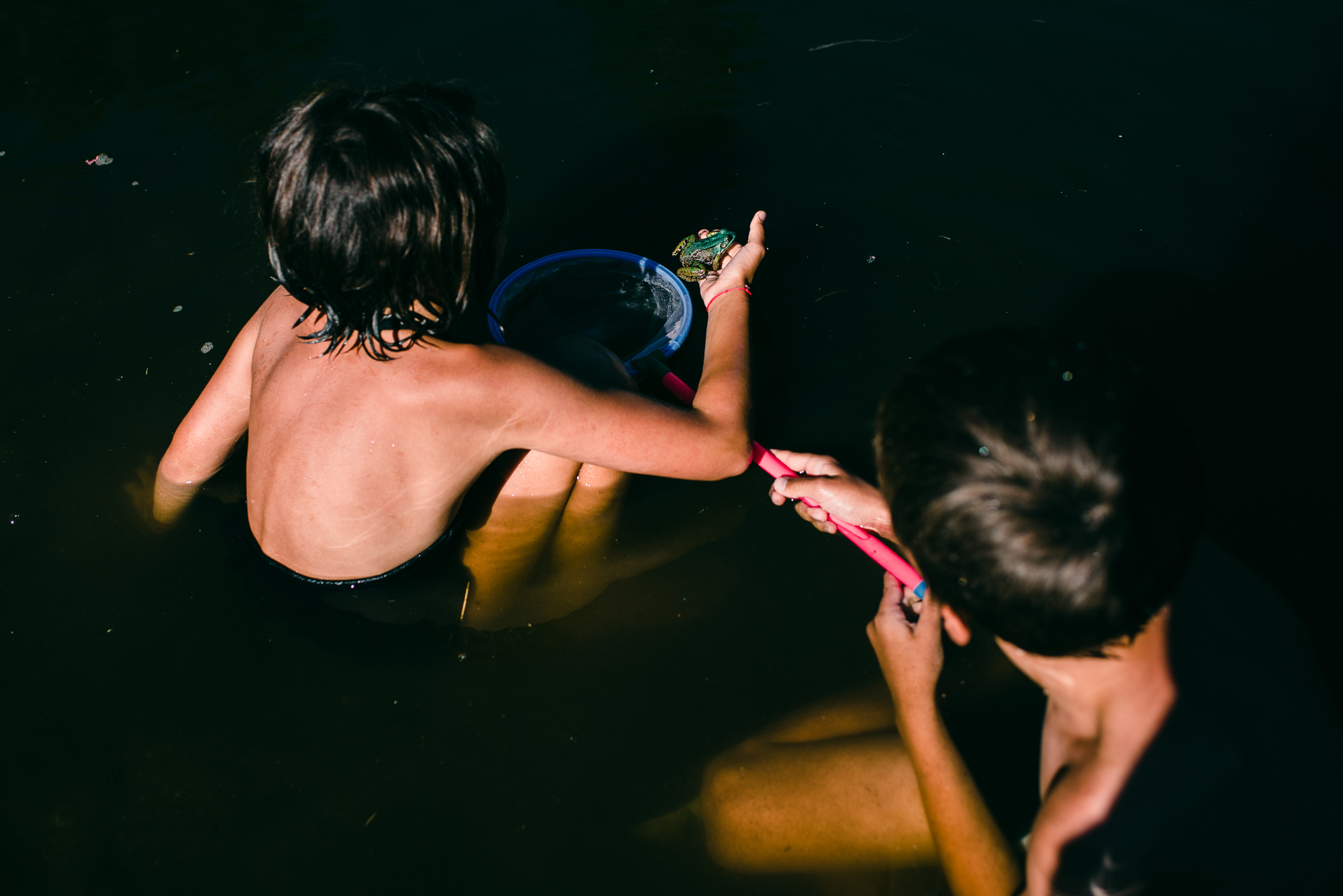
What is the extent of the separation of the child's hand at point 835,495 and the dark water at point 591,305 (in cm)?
89

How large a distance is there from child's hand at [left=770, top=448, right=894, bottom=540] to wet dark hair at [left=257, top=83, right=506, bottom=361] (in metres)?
1.16

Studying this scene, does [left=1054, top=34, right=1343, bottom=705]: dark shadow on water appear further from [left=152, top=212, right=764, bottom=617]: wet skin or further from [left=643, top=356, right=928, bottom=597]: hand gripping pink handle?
[left=152, top=212, right=764, bottom=617]: wet skin

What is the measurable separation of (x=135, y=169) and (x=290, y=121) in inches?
114

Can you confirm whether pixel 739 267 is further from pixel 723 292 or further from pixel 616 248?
pixel 616 248

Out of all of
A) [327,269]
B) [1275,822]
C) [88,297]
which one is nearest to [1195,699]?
[1275,822]

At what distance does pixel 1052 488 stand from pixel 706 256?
1.91m

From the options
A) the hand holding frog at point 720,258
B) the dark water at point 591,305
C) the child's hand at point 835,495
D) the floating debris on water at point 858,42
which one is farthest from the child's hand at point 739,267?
the floating debris on water at point 858,42

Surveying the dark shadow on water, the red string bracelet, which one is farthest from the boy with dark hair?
the red string bracelet

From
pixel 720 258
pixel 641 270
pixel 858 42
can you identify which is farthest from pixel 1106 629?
pixel 858 42

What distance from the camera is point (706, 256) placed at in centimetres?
301

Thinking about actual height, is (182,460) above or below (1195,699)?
below

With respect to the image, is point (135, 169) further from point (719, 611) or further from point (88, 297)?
point (719, 611)

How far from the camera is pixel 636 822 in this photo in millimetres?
2295

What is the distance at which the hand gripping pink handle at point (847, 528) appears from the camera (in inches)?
92.0
